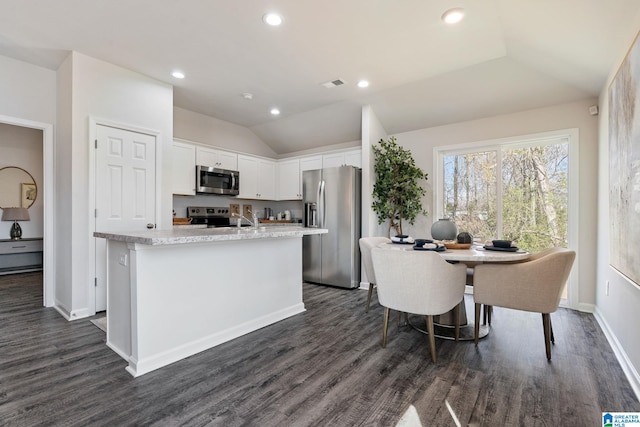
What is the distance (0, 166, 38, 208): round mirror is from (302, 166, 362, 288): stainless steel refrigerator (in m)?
5.33

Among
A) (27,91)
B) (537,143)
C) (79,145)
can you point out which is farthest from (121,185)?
(537,143)

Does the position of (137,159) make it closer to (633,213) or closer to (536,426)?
(536,426)

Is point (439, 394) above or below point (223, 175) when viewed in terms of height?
below

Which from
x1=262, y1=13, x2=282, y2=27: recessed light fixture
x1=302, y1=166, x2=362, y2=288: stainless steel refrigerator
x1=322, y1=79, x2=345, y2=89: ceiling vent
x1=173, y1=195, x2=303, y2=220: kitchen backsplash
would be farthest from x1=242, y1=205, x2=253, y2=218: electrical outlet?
x1=262, y1=13, x2=282, y2=27: recessed light fixture

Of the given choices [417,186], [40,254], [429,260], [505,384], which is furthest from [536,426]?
[40,254]

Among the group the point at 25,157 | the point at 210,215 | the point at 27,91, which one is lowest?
the point at 210,215

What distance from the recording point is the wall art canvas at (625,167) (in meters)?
1.86

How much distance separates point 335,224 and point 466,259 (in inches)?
97.6

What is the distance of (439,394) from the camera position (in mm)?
1825

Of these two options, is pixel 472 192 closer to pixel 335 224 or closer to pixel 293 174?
pixel 335 224

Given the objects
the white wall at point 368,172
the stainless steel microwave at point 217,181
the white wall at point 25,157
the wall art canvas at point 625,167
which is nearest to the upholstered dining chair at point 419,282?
the wall art canvas at point 625,167

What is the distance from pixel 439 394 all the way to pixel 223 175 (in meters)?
4.24

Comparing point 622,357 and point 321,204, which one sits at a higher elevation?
point 321,204

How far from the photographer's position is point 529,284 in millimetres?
2312
